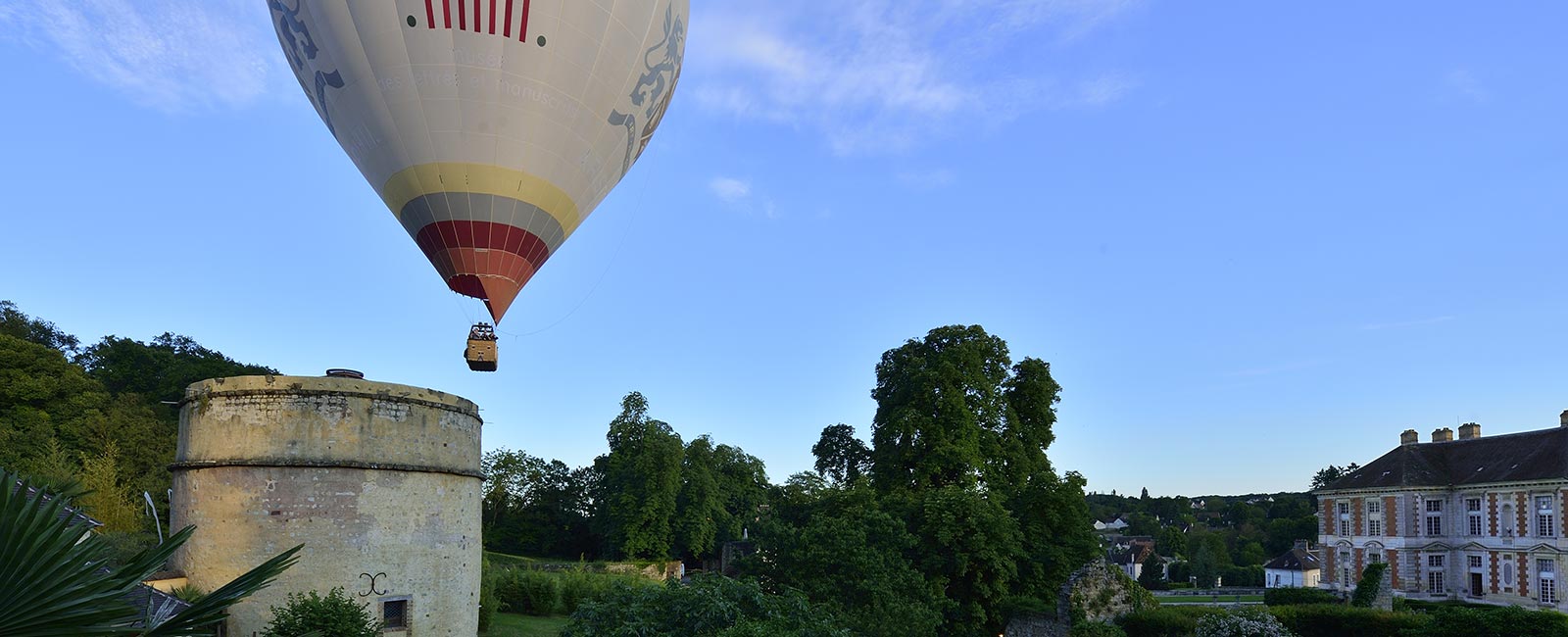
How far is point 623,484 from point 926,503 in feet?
71.0

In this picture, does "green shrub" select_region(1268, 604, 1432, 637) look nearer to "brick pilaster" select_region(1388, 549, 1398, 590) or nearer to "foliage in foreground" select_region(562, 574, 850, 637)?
"foliage in foreground" select_region(562, 574, 850, 637)

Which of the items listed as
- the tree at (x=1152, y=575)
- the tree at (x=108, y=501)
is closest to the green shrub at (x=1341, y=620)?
the tree at (x=108, y=501)

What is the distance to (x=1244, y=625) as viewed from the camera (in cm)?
2770

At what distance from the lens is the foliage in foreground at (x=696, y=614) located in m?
16.3

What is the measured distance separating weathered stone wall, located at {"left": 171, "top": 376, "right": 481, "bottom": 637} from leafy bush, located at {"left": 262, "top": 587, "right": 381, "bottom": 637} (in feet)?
1.44

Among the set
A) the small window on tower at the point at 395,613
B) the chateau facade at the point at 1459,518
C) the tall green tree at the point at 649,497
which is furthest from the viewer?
the tall green tree at the point at 649,497

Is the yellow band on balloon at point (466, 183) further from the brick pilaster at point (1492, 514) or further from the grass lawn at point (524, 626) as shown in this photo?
the brick pilaster at point (1492, 514)

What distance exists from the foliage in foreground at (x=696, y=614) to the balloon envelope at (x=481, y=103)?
21.9ft

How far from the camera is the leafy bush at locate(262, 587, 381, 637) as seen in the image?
1403 centimetres

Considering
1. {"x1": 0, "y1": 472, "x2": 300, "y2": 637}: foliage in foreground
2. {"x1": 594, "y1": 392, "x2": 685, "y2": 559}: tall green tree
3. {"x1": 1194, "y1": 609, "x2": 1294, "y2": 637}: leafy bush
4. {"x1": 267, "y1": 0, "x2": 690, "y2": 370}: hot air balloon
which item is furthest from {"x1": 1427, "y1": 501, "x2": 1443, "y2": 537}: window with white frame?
{"x1": 0, "y1": 472, "x2": 300, "y2": 637}: foliage in foreground

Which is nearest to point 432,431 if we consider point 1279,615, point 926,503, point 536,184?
point 536,184

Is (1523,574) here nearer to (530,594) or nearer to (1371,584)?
(1371,584)

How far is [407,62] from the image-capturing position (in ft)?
60.7

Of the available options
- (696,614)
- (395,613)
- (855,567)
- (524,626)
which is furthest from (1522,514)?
(395,613)
